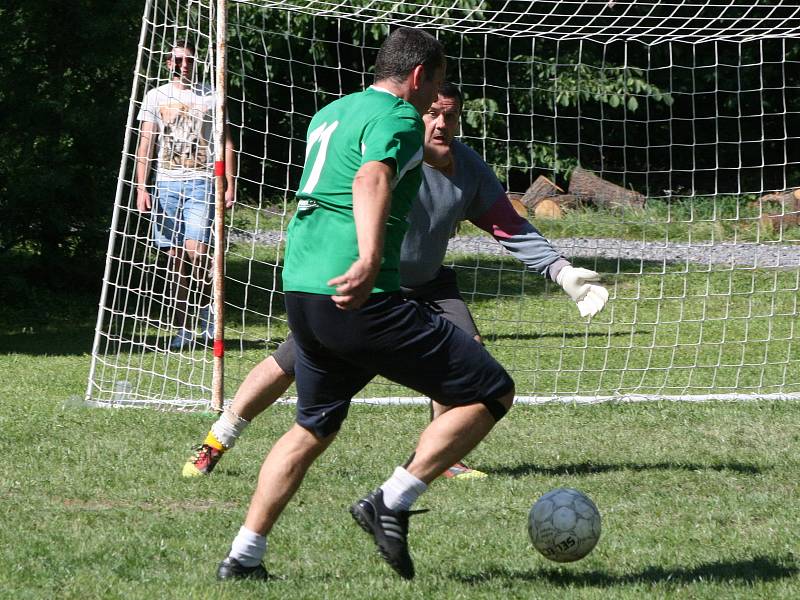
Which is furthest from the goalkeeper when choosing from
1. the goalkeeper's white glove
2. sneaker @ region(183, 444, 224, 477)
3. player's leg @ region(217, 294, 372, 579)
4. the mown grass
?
player's leg @ region(217, 294, 372, 579)

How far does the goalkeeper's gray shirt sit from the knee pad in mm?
1768

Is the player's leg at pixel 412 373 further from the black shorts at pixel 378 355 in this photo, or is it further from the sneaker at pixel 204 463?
the sneaker at pixel 204 463

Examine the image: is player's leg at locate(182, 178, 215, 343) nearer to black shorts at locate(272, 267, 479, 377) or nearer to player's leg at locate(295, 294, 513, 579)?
black shorts at locate(272, 267, 479, 377)

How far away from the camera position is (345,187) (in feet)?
13.3

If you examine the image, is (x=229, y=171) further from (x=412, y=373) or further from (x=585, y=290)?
(x=412, y=373)

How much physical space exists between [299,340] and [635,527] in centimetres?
179

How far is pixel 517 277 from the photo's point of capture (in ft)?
50.1

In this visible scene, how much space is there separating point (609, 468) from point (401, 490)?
2439 millimetres

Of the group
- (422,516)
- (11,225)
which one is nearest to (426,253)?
(422,516)

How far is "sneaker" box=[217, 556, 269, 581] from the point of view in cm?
420

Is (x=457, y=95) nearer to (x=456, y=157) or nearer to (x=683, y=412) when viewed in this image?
(x=456, y=157)

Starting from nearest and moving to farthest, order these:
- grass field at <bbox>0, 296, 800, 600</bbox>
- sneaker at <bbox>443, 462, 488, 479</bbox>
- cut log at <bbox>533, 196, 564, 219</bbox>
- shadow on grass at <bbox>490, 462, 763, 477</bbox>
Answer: grass field at <bbox>0, 296, 800, 600</bbox> < sneaker at <bbox>443, 462, 488, 479</bbox> < shadow on grass at <bbox>490, 462, 763, 477</bbox> < cut log at <bbox>533, 196, 564, 219</bbox>

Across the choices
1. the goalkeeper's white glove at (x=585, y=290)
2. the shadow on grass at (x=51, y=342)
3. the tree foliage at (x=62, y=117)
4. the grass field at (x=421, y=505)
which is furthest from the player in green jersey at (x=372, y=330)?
the tree foliage at (x=62, y=117)

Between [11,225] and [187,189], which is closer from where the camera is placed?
[187,189]
